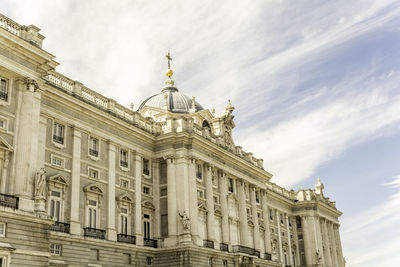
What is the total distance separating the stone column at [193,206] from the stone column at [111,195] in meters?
7.82

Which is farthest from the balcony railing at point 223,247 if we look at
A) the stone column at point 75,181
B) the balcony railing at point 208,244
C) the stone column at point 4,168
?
the stone column at point 4,168

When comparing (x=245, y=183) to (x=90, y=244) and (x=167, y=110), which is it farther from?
(x=90, y=244)

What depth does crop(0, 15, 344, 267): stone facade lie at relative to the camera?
28500 millimetres

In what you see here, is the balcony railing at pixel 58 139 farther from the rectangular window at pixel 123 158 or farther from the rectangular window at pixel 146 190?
the rectangular window at pixel 146 190

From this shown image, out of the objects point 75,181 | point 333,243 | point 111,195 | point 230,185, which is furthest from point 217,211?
point 333,243

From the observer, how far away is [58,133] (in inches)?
1436

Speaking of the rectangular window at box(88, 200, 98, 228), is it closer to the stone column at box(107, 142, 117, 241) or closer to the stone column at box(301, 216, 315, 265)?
the stone column at box(107, 142, 117, 241)

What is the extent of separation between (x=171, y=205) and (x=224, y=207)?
8.12 m

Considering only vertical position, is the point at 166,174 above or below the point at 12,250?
above

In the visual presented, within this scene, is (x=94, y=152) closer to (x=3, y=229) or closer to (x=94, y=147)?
(x=94, y=147)

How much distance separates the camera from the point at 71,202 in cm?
3550

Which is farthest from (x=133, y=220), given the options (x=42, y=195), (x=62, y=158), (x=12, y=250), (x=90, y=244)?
(x=12, y=250)

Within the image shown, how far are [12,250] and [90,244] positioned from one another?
10733mm

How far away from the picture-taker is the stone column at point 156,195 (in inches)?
1734
